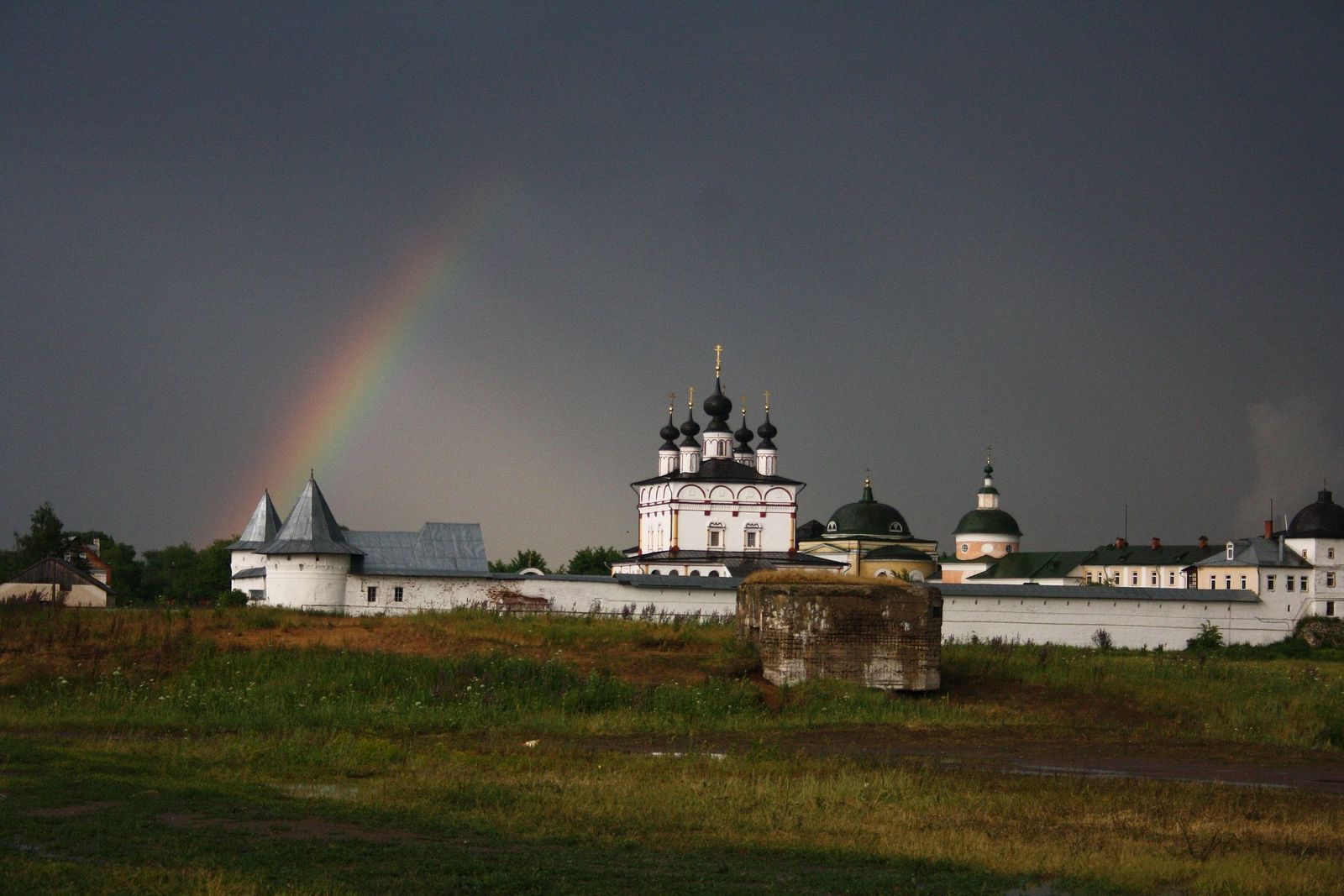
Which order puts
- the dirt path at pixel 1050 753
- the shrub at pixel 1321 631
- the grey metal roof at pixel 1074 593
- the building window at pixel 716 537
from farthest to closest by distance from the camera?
the building window at pixel 716 537, the shrub at pixel 1321 631, the grey metal roof at pixel 1074 593, the dirt path at pixel 1050 753

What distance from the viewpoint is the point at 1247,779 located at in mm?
16109

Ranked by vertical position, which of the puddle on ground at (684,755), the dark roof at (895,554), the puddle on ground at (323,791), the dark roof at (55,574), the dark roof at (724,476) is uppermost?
the dark roof at (724,476)

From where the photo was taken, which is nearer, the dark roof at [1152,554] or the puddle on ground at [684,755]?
the puddle on ground at [684,755]

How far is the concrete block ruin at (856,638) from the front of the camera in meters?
23.0

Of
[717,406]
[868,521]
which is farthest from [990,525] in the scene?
[717,406]

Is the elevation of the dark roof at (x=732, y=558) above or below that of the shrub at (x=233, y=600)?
above

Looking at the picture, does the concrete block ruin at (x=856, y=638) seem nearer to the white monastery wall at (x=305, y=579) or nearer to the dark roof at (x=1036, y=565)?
the white monastery wall at (x=305, y=579)

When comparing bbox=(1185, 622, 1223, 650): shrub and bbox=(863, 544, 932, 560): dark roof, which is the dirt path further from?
bbox=(863, 544, 932, 560): dark roof

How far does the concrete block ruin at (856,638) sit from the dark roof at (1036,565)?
5280cm

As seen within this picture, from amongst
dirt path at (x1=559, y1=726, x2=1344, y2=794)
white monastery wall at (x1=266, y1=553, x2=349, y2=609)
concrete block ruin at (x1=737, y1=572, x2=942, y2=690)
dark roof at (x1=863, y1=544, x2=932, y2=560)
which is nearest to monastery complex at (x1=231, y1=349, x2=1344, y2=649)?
white monastery wall at (x1=266, y1=553, x2=349, y2=609)

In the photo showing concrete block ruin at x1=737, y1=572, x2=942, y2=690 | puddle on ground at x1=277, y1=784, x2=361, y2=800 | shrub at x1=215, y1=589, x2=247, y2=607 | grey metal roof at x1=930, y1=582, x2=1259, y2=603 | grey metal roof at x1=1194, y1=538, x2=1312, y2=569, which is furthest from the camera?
grey metal roof at x1=1194, y1=538, x2=1312, y2=569

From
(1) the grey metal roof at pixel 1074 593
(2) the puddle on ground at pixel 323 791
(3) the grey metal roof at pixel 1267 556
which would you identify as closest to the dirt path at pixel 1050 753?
(2) the puddle on ground at pixel 323 791

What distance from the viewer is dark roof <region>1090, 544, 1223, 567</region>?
69.4 metres

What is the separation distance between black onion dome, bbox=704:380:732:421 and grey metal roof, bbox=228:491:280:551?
24792 millimetres
